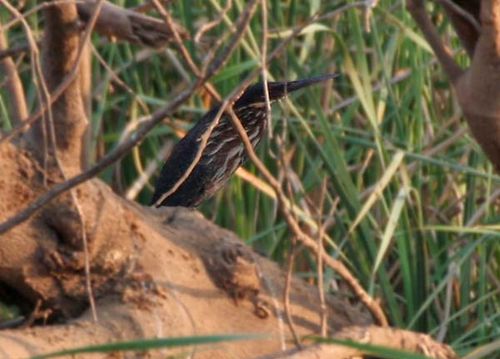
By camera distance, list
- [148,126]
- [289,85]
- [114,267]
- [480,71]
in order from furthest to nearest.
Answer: [289,85]
[114,267]
[480,71]
[148,126]

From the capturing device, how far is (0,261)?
2279mm

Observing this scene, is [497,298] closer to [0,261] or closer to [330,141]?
[330,141]

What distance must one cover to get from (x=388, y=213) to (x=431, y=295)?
0.23 metres

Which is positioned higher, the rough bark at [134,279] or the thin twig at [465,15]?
the thin twig at [465,15]

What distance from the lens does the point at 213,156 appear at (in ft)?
12.0

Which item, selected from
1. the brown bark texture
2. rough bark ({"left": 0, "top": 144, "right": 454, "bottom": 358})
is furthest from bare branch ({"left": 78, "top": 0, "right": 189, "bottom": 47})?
rough bark ({"left": 0, "top": 144, "right": 454, "bottom": 358})

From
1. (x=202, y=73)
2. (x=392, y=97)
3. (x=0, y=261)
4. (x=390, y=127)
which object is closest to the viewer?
(x=202, y=73)

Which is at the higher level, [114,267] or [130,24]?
[130,24]

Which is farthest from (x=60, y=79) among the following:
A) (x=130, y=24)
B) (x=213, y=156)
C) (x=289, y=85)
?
(x=213, y=156)

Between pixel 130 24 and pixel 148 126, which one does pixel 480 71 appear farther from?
pixel 130 24

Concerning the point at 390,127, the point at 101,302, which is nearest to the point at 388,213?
the point at 390,127

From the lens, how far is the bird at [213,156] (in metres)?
3.54

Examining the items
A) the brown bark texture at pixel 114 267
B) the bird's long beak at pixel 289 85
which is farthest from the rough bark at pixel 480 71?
the bird's long beak at pixel 289 85

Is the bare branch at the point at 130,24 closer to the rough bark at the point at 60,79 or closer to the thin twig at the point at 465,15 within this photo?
the rough bark at the point at 60,79
